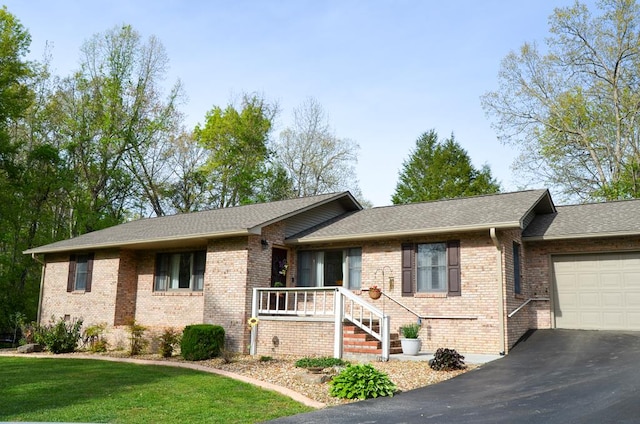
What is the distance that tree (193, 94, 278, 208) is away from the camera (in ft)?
117

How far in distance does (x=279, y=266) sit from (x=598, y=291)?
8738 millimetres

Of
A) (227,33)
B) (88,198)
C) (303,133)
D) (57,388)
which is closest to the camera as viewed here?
(57,388)

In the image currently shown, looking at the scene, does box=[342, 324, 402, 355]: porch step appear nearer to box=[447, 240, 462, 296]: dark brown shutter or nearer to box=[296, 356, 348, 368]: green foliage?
box=[296, 356, 348, 368]: green foliage

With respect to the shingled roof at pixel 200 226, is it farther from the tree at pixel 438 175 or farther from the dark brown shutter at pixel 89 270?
the tree at pixel 438 175

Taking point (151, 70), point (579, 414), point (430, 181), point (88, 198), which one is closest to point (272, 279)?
point (579, 414)

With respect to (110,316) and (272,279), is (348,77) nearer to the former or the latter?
(272,279)

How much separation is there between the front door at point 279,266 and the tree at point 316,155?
1885cm

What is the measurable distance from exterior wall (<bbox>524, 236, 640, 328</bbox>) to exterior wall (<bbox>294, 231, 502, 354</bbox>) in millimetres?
2232

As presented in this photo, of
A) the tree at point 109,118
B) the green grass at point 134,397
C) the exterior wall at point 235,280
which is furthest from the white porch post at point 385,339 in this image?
the tree at point 109,118

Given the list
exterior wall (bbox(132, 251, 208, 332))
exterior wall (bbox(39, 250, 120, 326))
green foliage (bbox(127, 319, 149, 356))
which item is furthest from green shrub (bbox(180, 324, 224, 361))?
exterior wall (bbox(39, 250, 120, 326))

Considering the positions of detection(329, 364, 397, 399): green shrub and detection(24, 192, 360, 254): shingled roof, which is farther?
detection(24, 192, 360, 254): shingled roof

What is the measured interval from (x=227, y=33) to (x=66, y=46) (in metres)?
18.8

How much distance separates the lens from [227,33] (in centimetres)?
1289

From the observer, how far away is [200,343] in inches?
523
